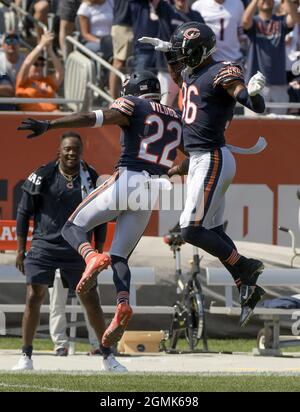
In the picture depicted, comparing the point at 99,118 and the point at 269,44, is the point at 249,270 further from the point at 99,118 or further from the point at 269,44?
the point at 269,44

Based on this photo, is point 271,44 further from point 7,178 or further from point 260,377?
point 260,377

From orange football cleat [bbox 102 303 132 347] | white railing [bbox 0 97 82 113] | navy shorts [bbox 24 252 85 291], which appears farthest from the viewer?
white railing [bbox 0 97 82 113]

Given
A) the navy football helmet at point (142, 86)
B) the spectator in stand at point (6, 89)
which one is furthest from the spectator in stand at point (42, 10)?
the navy football helmet at point (142, 86)

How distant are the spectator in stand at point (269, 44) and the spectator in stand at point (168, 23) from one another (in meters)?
0.69

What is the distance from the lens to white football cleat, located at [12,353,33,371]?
34.0 ft

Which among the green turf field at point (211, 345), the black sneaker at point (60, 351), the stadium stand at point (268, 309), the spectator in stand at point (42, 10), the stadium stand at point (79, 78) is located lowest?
the green turf field at point (211, 345)

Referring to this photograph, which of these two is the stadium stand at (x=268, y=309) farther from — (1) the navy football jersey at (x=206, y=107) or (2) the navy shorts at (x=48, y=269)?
(1) the navy football jersey at (x=206, y=107)

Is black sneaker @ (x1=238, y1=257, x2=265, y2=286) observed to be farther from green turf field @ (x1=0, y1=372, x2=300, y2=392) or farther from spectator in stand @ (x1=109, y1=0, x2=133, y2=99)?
spectator in stand @ (x1=109, y1=0, x2=133, y2=99)

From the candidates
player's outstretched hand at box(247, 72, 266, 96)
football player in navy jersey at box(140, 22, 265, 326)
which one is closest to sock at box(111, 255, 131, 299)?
football player in navy jersey at box(140, 22, 265, 326)

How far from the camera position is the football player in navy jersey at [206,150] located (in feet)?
31.2

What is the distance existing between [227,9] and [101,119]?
243 inches

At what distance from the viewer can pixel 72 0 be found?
1584 centimetres

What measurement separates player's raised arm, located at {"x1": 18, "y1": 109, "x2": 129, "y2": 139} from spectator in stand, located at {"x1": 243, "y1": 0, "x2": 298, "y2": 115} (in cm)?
561
